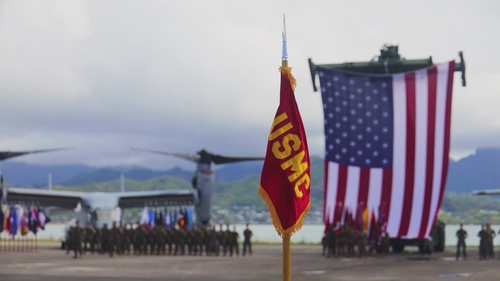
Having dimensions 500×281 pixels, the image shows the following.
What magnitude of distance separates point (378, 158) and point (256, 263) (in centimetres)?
810

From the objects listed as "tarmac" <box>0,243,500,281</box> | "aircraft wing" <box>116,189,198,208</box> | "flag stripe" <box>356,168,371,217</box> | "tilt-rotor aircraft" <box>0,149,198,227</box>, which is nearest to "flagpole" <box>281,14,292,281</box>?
"tarmac" <box>0,243,500,281</box>

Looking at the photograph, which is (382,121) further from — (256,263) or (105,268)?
(105,268)

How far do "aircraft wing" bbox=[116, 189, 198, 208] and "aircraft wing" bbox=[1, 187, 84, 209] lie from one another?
91.3 inches

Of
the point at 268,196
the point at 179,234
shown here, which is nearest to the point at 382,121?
the point at 179,234

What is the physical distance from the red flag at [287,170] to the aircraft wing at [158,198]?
33271mm

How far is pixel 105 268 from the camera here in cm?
2416

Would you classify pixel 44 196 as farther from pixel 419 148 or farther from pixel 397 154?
pixel 419 148

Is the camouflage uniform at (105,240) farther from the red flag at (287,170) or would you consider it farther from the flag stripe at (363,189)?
the red flag at (287,170)

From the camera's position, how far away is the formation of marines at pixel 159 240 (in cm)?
3244

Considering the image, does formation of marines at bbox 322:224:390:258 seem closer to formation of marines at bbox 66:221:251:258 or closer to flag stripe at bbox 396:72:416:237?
flag stripe at bbox 396:72:416:237

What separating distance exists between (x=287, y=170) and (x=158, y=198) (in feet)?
119

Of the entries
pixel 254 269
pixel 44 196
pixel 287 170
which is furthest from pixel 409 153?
pixel 287 170

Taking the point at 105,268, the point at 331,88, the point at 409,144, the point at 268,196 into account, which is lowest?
the point at 105,268

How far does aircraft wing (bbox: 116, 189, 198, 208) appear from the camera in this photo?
1706 inches
